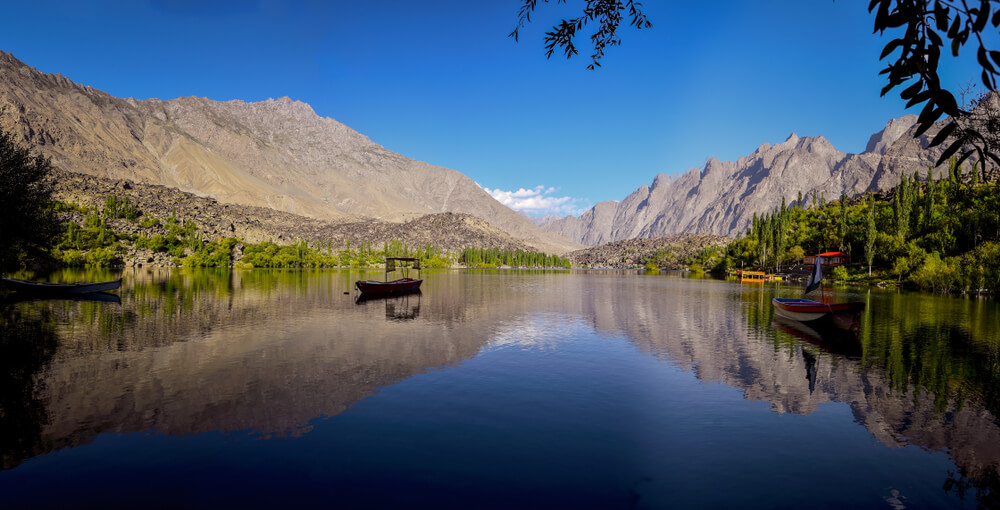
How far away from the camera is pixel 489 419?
15.2m

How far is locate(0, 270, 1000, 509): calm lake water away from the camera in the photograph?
10.7 metres

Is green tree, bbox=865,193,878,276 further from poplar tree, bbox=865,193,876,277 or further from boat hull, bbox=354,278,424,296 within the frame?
boat hull, bbox=354,278,424,296

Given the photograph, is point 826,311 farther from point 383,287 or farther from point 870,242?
point 870,242

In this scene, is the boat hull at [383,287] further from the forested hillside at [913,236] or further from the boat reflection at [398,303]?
the forested hillside at [913,236]

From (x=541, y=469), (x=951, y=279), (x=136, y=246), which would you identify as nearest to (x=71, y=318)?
(x=541, y=469)

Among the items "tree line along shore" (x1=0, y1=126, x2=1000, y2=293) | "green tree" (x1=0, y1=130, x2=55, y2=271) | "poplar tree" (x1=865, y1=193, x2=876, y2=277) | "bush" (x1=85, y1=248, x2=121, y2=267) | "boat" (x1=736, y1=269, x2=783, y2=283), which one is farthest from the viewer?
"bush" (x1=85, y1=248, x2=121, y2=267)

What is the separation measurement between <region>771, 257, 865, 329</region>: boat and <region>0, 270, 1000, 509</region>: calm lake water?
8.45ft

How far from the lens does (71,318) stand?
34.8 metres

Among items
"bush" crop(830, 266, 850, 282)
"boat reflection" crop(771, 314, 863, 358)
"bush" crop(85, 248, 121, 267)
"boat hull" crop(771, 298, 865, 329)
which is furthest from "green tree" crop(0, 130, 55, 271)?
"bush" crop(830, 266, 850, 282)

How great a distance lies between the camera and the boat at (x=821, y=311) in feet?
108

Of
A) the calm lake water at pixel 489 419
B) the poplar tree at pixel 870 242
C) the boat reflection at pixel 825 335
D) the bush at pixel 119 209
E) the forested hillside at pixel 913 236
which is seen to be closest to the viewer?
the calm lake water at pixel 489 419

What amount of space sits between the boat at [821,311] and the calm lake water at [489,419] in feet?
8.45

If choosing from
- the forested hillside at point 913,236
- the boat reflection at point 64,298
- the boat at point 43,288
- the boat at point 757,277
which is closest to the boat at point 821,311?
the forested hillside at point 913,236

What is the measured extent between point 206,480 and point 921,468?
17067mm
